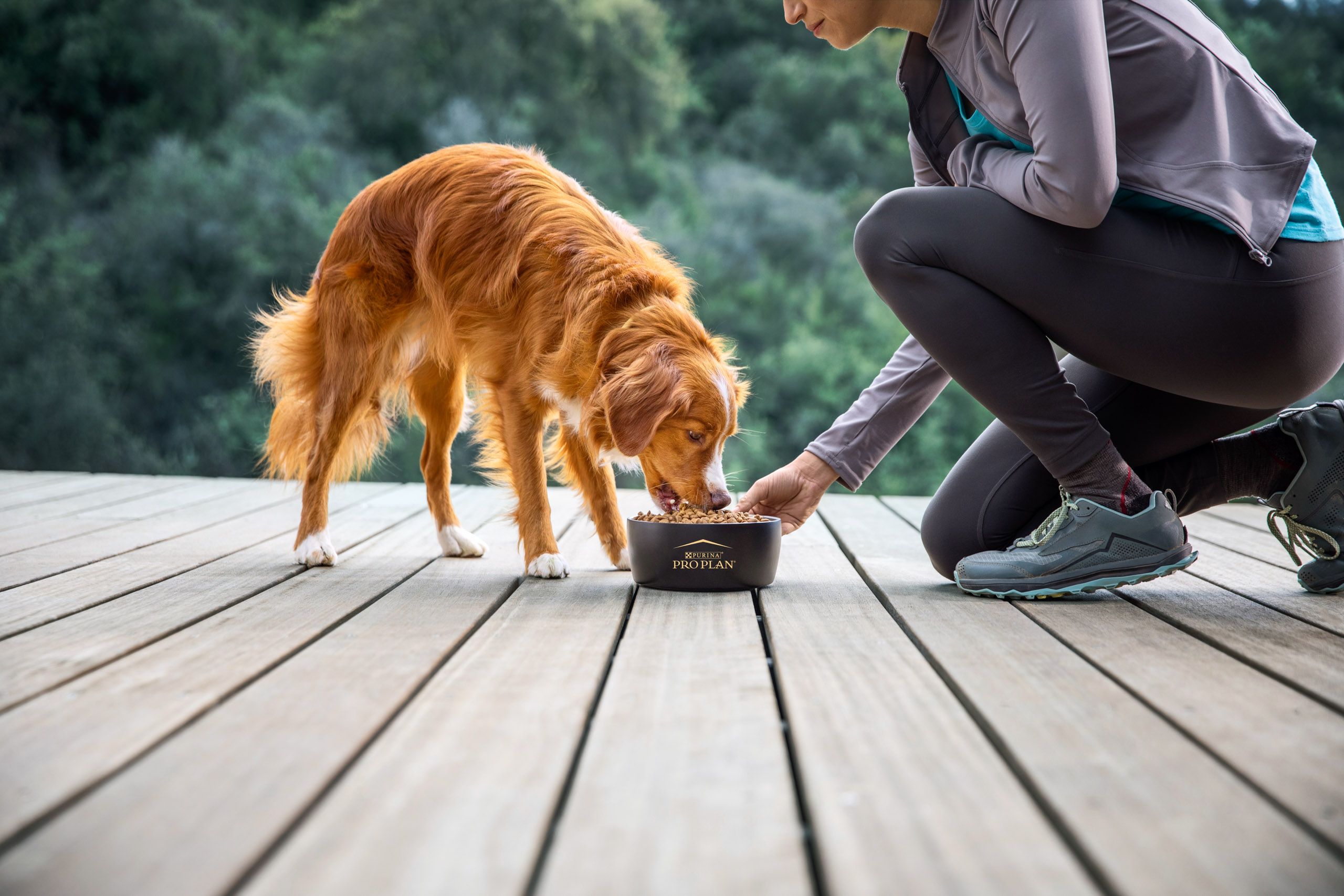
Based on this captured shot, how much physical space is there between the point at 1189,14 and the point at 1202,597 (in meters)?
1.03

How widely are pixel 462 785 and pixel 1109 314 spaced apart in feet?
4.34

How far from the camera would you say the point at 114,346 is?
312 inches

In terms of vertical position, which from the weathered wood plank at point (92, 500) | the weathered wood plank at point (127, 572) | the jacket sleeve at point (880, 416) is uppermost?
the jacket sleeve at point (880, 416)

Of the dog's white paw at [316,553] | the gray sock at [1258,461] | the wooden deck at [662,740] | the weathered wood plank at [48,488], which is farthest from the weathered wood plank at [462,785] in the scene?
the weathered wood plank at [48,488]

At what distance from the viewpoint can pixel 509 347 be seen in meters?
2.36

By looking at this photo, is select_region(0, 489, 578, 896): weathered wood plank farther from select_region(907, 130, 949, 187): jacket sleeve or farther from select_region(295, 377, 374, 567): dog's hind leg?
select_region(907, 130, 949, 187): jacket sleeve

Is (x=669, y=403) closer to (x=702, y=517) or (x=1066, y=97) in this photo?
(x=702, y=517)

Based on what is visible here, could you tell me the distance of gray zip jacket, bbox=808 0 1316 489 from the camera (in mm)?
1591

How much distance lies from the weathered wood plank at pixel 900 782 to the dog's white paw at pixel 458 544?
1100mm

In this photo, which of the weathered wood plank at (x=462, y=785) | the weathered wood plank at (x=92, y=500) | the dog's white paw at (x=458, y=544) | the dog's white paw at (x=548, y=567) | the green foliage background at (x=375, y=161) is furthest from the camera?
the green foliage background at (x=375, y=161)

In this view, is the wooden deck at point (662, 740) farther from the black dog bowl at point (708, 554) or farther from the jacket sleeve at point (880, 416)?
the jacket sleeve at point (880, 416)

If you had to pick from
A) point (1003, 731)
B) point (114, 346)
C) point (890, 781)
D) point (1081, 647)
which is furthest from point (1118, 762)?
point (114, 346)

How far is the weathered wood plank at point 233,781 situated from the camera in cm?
81

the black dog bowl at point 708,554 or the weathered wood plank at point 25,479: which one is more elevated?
the weathered wood plank at point 25,479
